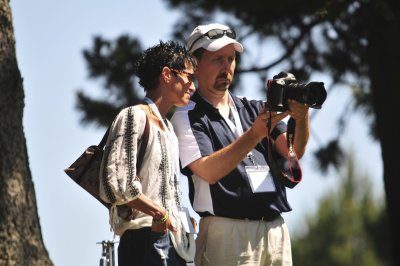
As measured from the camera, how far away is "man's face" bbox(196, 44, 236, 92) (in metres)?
5.06

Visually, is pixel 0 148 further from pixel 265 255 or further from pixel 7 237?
pixel 265 255

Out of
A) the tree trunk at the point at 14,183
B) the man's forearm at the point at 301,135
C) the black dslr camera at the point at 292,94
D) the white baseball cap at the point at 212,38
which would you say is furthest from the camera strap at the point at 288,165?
the tree trunk at the point at 14,183

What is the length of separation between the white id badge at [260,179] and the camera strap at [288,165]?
0.03 meters

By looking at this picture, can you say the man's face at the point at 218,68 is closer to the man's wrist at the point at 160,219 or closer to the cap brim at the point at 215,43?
the cap brim at the point at 215,43

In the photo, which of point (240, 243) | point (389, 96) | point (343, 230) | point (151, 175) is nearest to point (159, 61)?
point (151, 175)

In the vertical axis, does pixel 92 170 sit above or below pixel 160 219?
above

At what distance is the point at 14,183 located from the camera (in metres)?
5.07

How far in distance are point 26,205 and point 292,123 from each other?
118 cm

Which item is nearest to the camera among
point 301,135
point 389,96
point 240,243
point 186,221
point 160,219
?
point 160,219

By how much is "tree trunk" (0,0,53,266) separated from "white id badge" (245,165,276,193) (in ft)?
3.12

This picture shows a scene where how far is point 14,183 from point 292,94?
4.10 ft

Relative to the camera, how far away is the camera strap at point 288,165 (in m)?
4.86

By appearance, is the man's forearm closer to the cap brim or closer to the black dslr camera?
the black dslr camera

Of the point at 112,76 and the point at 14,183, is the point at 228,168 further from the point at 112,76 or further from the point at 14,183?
the point at 112,76
